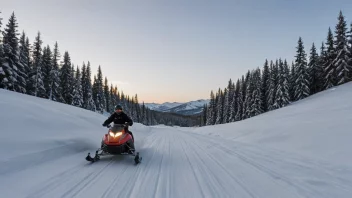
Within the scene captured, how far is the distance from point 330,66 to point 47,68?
56.9 meters

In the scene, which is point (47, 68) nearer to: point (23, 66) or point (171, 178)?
point (23, 66)

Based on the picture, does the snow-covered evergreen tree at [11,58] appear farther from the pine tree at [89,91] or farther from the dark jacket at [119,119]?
the dark jacket at [119,119]

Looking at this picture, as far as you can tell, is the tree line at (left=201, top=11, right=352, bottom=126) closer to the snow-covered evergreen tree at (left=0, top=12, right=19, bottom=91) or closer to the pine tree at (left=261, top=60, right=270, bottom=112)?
the pine tree at (left=261, top=60, right=270, bottom=112)

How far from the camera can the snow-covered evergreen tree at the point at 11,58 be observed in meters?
36.1

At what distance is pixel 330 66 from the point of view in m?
51.6

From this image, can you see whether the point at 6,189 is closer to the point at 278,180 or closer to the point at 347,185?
the point at 278,180

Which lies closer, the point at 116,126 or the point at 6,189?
the point at 6,189

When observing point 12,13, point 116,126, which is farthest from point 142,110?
point 116,126

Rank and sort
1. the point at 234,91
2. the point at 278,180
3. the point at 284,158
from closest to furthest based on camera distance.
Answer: the point at 278,180 → the point at 284,158 → the point at 234,91

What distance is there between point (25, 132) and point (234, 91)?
76709mm

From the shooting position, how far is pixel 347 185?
Result: 20.5 ft

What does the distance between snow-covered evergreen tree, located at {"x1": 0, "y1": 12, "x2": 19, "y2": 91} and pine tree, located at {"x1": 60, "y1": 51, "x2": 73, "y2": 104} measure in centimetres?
1641

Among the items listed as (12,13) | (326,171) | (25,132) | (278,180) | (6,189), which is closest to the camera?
(6,189)

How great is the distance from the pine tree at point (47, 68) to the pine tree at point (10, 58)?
10928 mm
